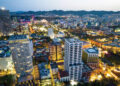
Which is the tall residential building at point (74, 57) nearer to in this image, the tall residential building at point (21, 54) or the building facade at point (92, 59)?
the building facade at point (92, 59)

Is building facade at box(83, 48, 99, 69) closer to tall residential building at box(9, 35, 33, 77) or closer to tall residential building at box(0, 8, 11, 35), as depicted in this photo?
tall residential building at box(9, 35, 33, 77)

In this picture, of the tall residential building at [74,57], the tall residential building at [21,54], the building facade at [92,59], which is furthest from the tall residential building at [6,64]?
the building facade at [92,59]

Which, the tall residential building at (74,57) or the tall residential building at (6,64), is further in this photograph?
the tall residential building at (6,64)

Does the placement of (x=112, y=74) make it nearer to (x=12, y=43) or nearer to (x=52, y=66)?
(x=52, y=66)

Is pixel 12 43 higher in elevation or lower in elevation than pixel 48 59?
higher

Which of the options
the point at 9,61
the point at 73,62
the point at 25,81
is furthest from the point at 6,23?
the point at 73,62

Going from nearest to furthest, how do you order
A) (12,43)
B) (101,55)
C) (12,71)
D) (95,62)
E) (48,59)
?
1. (12,43)
2. (12,71)
3. (95,62)
4. (48,59)
5. (101,55)

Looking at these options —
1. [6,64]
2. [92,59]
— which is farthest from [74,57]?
[6,64]
